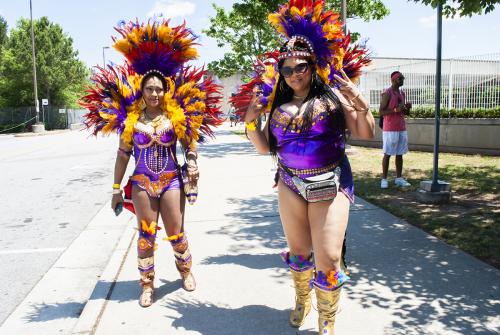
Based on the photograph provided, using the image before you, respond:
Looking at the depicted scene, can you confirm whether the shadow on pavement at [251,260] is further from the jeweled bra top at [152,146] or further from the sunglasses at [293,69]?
the sunglasses at [293,69]

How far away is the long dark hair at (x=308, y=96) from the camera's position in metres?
2.82

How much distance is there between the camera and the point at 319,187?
2.76m

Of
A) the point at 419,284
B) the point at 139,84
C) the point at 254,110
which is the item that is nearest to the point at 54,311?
the point at 139,84

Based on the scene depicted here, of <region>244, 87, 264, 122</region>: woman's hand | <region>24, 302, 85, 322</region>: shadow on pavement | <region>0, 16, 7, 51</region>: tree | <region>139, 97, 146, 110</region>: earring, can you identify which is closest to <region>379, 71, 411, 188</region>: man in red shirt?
<region>139, 97, 146, 110</region>: earring

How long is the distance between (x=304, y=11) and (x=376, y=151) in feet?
38.8

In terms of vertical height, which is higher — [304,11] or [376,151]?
[304,11]

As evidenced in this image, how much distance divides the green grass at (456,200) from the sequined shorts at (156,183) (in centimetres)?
306

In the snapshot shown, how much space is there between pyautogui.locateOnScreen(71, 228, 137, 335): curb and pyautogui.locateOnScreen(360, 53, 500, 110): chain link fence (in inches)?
440

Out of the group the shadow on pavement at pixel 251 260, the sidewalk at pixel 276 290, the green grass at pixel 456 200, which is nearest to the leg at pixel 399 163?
the green grass at pixel 456 200

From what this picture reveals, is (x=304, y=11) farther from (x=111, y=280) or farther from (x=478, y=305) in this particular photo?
(x=111, y=280)

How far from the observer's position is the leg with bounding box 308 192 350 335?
9.09 feet

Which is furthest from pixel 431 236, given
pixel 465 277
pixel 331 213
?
pixel 331 213

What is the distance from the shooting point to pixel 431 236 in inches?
198

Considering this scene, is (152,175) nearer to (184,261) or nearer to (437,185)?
(184,261)
